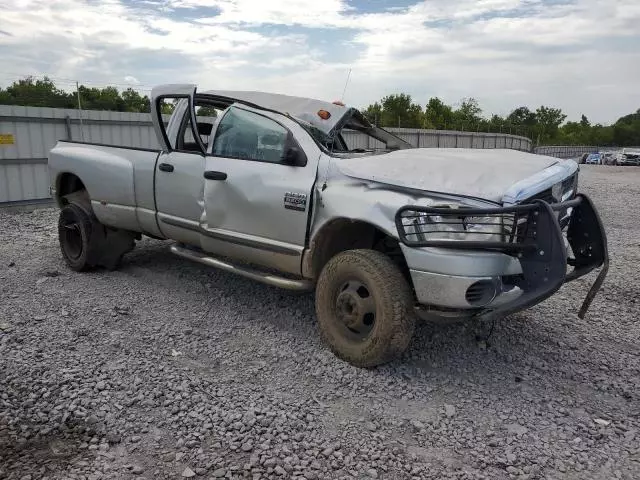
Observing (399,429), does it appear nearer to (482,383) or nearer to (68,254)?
(482,383)

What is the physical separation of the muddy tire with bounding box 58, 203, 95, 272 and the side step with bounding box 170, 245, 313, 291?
3.89ft

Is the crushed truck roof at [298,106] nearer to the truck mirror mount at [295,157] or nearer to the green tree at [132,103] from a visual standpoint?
the truck mirror mount at [295,157]

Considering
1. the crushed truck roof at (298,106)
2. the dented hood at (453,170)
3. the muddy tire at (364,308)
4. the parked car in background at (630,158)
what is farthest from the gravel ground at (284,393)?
the parked car in background at (630,158)

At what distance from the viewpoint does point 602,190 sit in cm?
1750

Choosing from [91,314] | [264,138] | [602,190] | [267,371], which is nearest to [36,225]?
[91,314]

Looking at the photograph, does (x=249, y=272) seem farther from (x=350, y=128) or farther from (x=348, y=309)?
(x=350, y=128)

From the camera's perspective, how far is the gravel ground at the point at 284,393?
2914 millimetres

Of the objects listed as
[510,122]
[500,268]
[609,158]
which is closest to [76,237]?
[500,268]

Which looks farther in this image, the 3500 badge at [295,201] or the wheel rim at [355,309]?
the 3500 badge at [295,201]

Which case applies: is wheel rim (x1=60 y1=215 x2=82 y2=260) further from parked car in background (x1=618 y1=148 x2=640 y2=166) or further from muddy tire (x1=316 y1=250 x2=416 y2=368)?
parked car in background (x1=618 y1=148 x2=640 y2=166)

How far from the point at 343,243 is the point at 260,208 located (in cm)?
73

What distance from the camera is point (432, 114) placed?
53000 millimetres

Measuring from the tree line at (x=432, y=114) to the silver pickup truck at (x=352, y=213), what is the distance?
1237 millimetres

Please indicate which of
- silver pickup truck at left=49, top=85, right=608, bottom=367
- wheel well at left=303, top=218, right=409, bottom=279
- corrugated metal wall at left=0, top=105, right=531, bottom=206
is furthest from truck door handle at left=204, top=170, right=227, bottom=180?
corrugated metal wall at left=0, top=105, right=531, bottom=206
